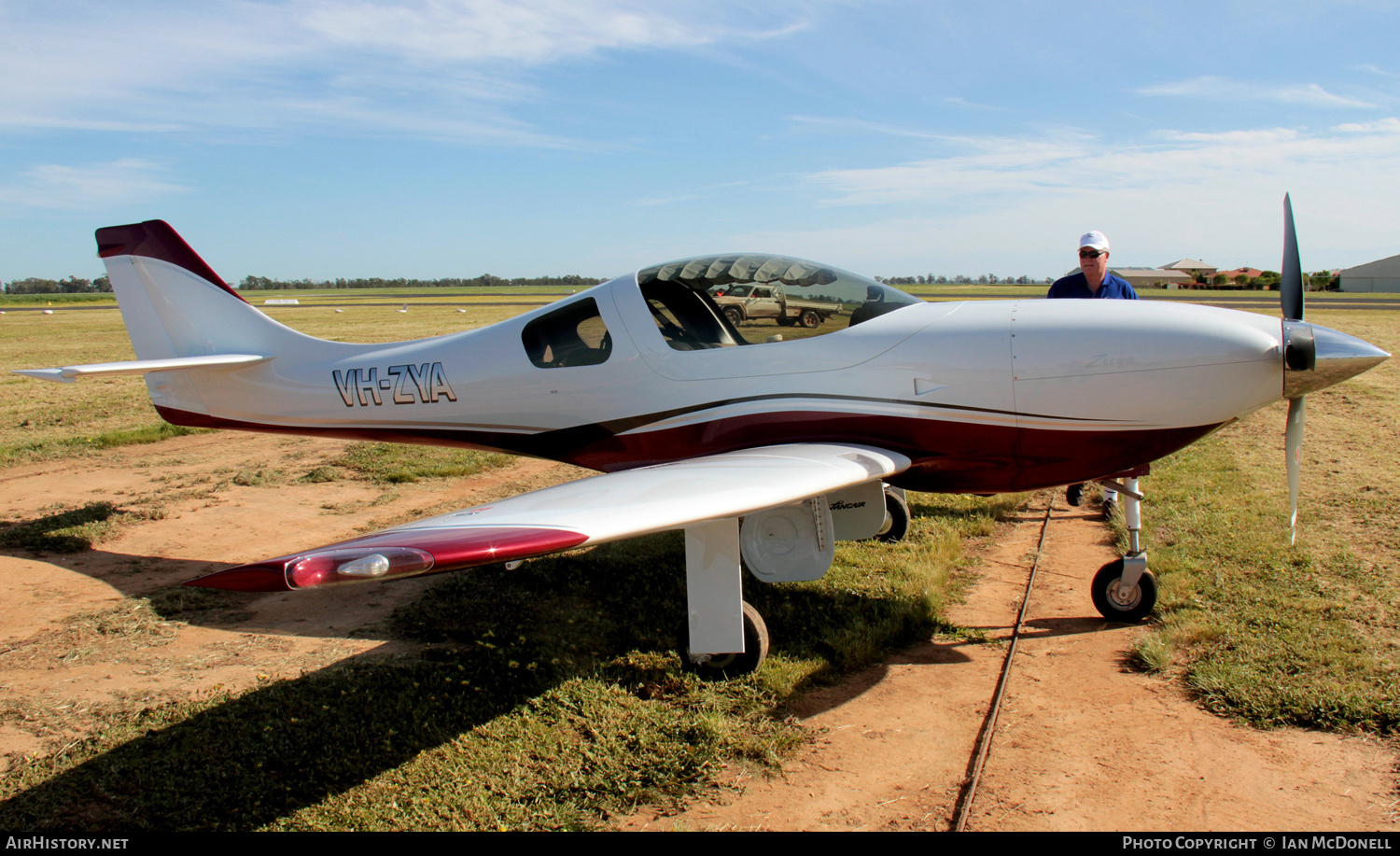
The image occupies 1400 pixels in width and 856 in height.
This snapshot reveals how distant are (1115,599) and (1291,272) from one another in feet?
7.59

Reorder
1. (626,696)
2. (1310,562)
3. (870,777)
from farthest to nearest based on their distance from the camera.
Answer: (1310,562)
(626,696)
(870,777)

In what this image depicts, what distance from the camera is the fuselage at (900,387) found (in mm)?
4551

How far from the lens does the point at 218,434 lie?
12.4 m

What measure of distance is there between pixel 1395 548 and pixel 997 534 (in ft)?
9.06

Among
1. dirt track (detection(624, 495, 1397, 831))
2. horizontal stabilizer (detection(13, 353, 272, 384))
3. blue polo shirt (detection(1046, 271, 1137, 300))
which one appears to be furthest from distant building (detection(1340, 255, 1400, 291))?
horizontal stabilizer (detection(13, 353, 272, 384))

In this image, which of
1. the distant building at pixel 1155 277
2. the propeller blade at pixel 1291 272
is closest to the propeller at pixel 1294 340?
the propeller blade at pixel 1291 272

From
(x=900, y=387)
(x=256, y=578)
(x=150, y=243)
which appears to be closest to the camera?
(x=256, y=578)

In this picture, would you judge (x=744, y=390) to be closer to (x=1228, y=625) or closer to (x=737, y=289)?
(x=737, y=289)

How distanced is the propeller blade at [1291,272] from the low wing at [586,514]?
8.46ft

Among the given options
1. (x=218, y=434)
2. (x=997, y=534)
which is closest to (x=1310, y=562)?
(x=997, y=534)

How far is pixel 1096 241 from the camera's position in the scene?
6090 mm

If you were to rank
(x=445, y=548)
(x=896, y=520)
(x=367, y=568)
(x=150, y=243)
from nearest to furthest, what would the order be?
(x=367, y=568) < (x=445, y=548) < (x=896, y=520) < (x=150, y=243)
